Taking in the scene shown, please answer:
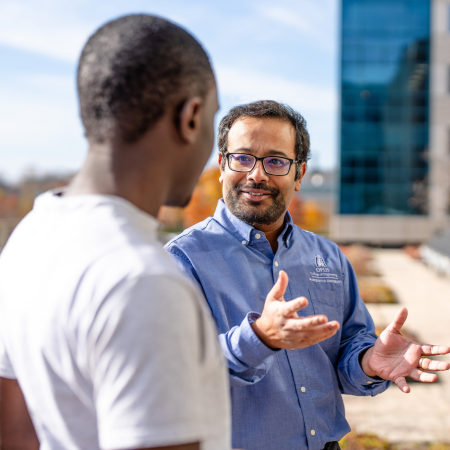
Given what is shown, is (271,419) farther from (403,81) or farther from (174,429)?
(403,81)

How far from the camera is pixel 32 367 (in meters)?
0.94

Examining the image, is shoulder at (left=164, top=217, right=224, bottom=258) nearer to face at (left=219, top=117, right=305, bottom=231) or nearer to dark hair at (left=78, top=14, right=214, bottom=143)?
face at (left=219, top=117, right=305, bottom=231)

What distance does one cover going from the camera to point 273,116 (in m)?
2.20

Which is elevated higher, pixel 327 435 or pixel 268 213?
pixel 268 213

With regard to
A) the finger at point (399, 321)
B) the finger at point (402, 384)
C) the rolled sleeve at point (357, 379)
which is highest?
the finger at point (399, 321)

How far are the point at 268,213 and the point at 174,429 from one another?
1.48 meters

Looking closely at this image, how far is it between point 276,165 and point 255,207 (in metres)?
0.23

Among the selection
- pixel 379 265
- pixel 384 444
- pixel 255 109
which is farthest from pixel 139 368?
pixel 379 265

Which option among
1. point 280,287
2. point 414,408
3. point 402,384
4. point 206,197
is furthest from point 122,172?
point 206,197

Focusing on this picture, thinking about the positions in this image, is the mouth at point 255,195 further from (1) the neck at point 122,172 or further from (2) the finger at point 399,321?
(1) the neck at point 122,172

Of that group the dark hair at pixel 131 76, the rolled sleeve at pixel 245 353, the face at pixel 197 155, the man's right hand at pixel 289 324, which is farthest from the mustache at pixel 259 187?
the dark hair at pixel 131 76

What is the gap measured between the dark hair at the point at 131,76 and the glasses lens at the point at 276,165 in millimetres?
1234

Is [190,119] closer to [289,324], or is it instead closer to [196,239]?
[289,324]

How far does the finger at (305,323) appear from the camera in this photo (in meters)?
1.29
